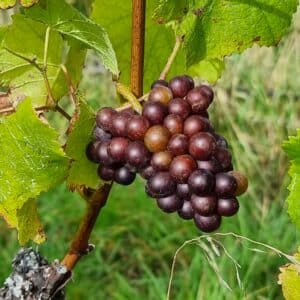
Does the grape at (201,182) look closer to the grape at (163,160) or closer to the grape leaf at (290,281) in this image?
the grape at (163,160)

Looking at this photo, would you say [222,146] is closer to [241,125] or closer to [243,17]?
[243,17]

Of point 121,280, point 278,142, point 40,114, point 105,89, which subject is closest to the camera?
point 40,114

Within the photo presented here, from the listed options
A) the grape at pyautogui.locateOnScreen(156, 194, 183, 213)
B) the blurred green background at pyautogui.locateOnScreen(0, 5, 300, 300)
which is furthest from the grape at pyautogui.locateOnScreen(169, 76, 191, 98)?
the blurred green background at pyautogui.locateOnScreen(0, 5, 300, 300)

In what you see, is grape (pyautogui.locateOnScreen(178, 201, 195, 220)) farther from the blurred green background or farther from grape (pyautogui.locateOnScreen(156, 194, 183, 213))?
the blurred green background

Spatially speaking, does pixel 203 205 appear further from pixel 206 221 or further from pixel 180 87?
pixel 180 87

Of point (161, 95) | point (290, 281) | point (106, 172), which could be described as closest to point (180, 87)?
point (161, 95)

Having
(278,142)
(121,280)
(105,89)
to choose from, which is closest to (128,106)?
(121,280)
